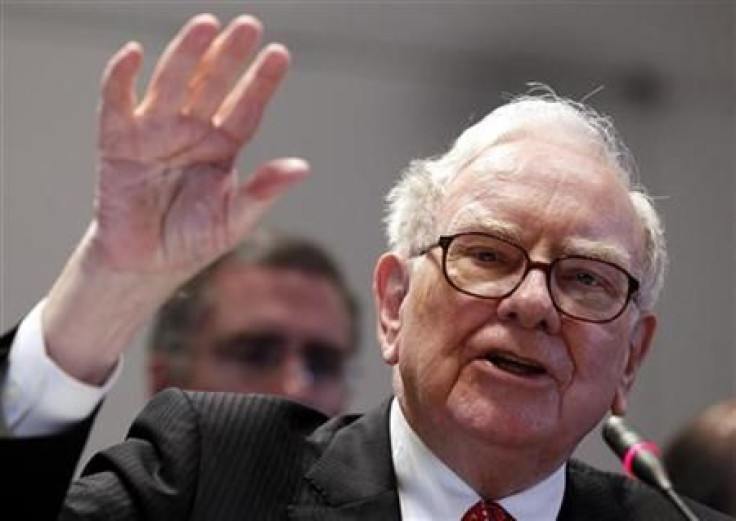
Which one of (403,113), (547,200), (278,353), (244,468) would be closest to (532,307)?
Answer: (547,200)

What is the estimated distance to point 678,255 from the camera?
4.80 meters

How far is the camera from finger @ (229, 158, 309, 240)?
1735mm

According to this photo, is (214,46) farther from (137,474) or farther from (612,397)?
(612,397)

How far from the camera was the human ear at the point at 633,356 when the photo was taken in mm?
2365

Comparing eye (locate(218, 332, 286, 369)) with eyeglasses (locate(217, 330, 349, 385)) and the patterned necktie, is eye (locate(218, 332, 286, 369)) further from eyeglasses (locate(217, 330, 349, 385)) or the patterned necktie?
the patterned necktie

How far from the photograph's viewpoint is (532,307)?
2141 millimetres

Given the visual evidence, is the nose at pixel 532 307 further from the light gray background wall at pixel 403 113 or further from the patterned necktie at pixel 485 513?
the light gray background wall at pixel 403 113

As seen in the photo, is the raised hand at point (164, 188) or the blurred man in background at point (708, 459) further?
the blurred man in background at point (708, 459)

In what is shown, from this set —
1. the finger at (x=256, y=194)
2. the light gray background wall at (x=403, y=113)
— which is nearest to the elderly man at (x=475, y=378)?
the finger at (x=256, y=194)

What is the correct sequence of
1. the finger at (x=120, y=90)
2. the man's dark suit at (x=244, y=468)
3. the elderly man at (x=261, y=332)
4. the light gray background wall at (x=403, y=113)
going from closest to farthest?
the finger at (x=120, y=90) → the man's dark suit at (x=244, y=468) → the elderly man at (x=261, y=332) → the light gray background wall at (x=403, y=113)

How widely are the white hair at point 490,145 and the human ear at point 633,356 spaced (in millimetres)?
33

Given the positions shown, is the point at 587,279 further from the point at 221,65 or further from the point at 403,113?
the point at 403,113

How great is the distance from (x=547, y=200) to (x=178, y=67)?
0.74 metres

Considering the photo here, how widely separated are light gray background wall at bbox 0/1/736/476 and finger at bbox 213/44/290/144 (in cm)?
254
